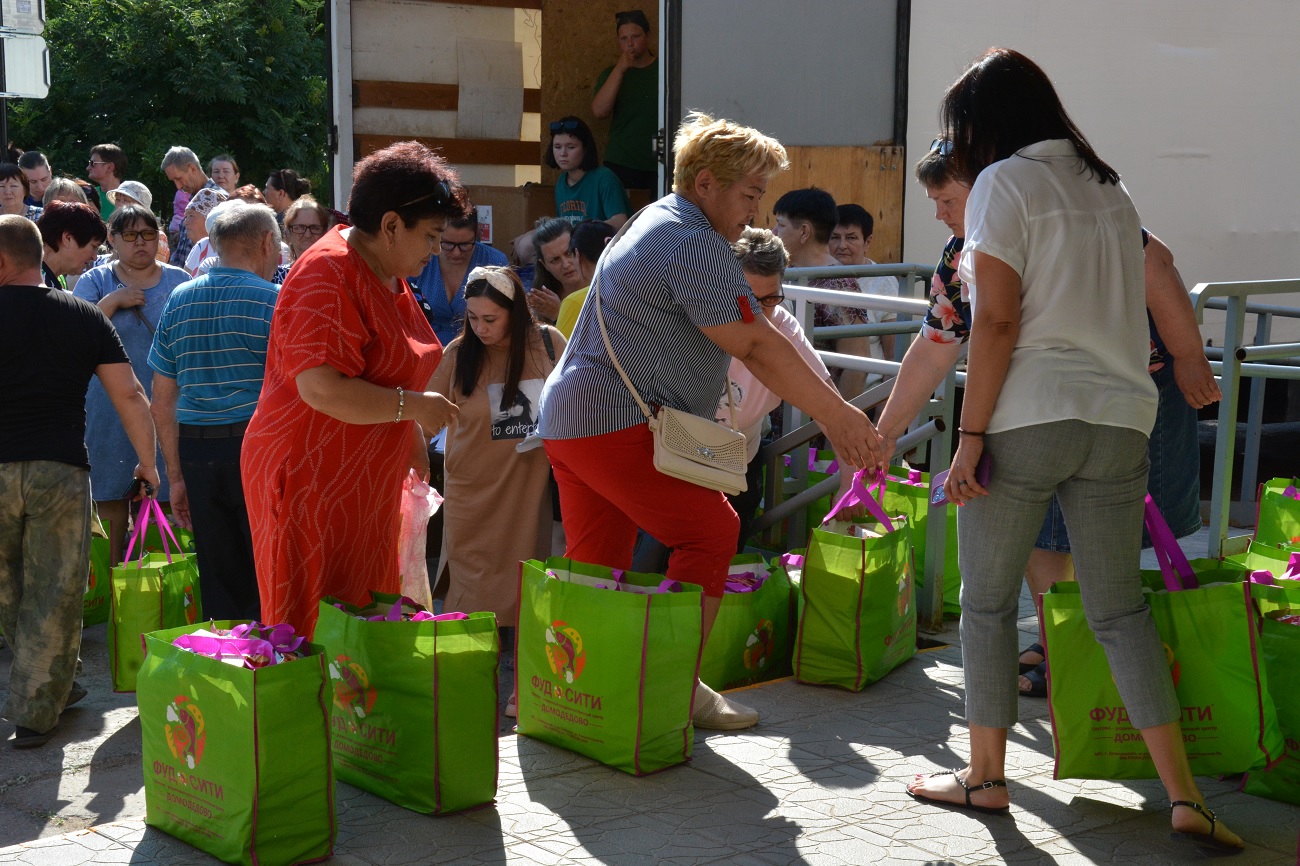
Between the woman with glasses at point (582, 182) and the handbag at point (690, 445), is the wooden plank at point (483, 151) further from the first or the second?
the handbag at point (690, 445)

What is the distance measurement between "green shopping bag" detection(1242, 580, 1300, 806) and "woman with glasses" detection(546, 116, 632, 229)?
5342 millimetres

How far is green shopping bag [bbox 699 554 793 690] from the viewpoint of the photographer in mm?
4449

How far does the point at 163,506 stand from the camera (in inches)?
250

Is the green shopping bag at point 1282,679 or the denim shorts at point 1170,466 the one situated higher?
the denim shorts at point 1170,466

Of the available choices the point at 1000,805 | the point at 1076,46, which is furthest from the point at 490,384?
the point at 1076,46

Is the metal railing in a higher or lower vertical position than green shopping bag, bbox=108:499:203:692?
higher

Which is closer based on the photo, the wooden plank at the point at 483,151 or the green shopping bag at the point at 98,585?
the green shopping bag at the point at 98,585

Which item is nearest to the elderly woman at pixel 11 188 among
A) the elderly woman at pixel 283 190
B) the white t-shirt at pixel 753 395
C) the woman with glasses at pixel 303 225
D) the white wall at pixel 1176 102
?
the elderly woman at pixel 283 190

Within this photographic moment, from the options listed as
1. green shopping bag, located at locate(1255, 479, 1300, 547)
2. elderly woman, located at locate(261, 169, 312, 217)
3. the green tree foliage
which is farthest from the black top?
the green tree foliage

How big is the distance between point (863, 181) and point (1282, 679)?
16.3ft

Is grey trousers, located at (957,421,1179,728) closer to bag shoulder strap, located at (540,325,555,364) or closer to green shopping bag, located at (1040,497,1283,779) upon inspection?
green shopping bag, located at (1040,497,1283,779)

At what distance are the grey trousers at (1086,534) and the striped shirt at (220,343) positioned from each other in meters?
2.83

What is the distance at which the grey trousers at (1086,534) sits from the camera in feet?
10.3

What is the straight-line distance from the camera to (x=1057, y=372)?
123 inches
